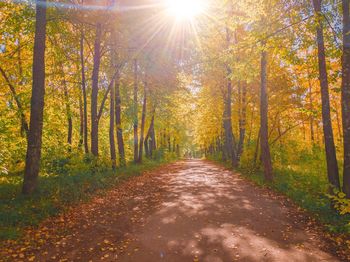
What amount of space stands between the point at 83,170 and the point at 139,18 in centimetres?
922

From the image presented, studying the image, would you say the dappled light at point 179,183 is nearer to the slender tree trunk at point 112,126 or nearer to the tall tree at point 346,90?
the tall tree at point 346,90

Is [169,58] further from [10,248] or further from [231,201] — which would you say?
[10,248]

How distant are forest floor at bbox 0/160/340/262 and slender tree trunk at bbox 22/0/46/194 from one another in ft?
5.84

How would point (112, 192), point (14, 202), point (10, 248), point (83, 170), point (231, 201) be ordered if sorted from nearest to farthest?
1. point (10, 248)
2. point (14, 202)
3. point (231, 201)
4. point (112, 192)
5. point (83, 170)

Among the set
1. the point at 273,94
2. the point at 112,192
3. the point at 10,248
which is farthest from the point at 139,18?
the point at 10,248

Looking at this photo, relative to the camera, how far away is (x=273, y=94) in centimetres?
1595

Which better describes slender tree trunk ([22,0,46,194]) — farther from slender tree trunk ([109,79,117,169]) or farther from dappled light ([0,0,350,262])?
slender tree trunk ([109,79,117,169])

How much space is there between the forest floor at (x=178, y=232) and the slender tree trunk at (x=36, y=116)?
1779 millimetres

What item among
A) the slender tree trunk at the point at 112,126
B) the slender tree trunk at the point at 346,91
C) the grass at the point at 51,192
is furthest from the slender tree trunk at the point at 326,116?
the slender tree trunk at the point at 112,126

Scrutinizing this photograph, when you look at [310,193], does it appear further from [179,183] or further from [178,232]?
[179,183]

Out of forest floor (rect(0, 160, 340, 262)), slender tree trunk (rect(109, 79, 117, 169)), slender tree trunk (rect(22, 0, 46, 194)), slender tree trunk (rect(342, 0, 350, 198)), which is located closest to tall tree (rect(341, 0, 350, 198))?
slender tree trunk (rect(342, 0, 350, 198))

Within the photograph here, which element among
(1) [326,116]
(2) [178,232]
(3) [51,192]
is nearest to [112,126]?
(3) [51,192]

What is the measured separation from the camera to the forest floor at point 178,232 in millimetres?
5723

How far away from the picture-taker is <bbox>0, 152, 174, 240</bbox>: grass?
23.7ft
